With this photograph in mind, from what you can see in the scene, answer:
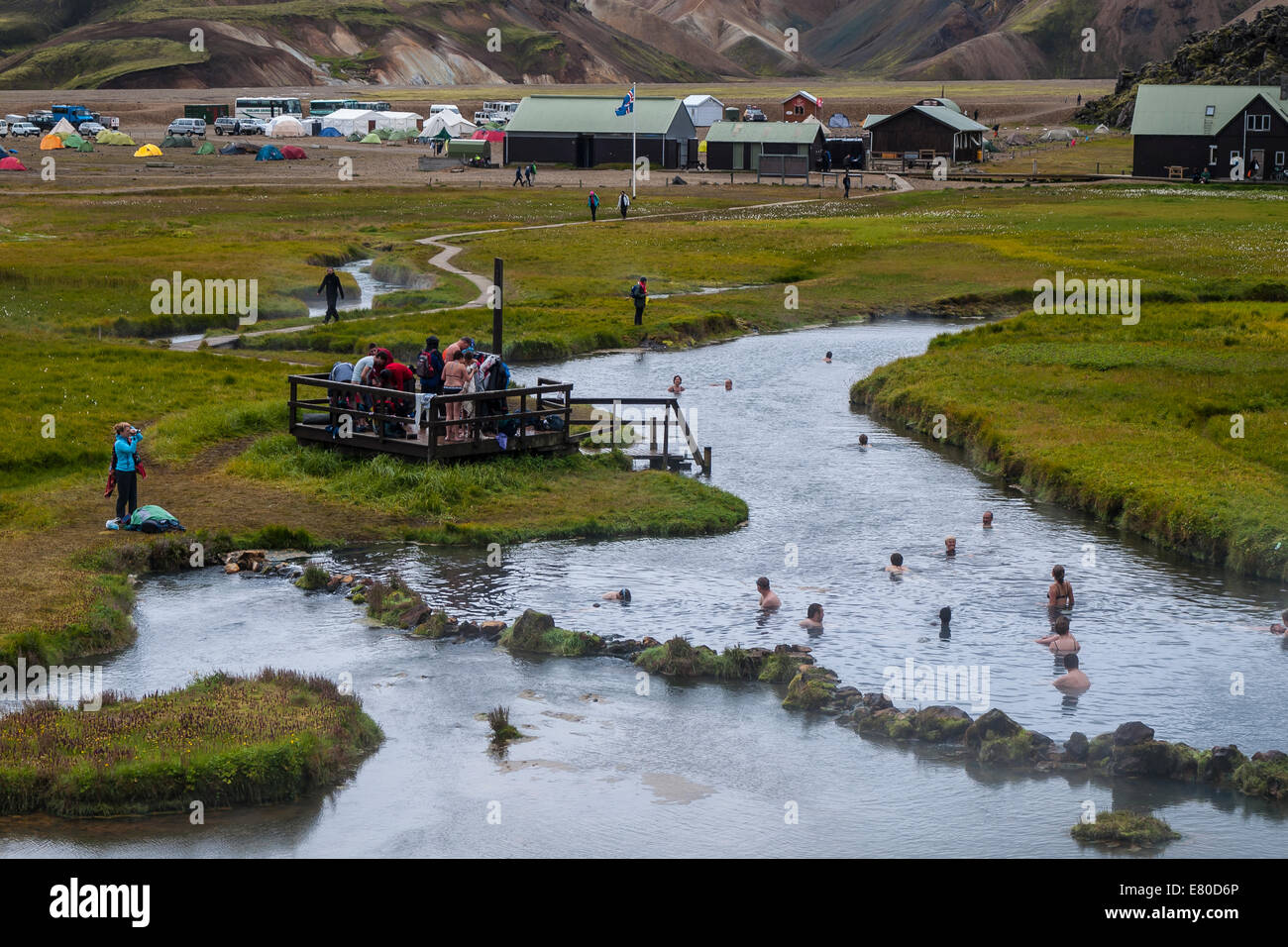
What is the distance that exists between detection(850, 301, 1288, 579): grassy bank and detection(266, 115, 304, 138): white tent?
143 meters

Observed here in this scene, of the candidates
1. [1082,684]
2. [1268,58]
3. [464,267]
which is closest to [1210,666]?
[1082,684]

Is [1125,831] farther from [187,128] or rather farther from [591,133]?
[187,128]

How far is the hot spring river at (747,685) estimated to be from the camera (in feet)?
61.9

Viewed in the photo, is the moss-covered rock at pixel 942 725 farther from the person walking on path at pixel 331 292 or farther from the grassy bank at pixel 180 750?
the person walking on path at pixel 331 292

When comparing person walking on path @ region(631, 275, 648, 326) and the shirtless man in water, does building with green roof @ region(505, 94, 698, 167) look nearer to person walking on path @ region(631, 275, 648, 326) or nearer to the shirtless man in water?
person walking on path @ region(631, 275, 648, 326)

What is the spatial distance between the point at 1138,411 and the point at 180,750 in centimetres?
3179

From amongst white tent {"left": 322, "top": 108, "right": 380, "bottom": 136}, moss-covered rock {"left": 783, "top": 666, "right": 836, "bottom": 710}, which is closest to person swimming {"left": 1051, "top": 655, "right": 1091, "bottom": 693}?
moss-covered rock {"left": 783, "top": 666, "right": 836, "bottom": 710}

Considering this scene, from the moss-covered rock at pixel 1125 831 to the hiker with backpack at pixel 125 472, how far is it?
803 inches

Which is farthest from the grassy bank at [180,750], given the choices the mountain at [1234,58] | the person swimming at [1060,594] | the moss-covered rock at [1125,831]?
the mountain at [1234,58]

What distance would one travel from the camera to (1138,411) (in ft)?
141

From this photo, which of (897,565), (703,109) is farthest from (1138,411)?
(703,109)

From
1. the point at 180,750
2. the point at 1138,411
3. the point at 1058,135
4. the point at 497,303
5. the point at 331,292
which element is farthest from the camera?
the point at 1058,135

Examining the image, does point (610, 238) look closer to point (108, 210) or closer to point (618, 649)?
point (108, 210)

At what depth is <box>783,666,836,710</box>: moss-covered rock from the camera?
23281 mm
